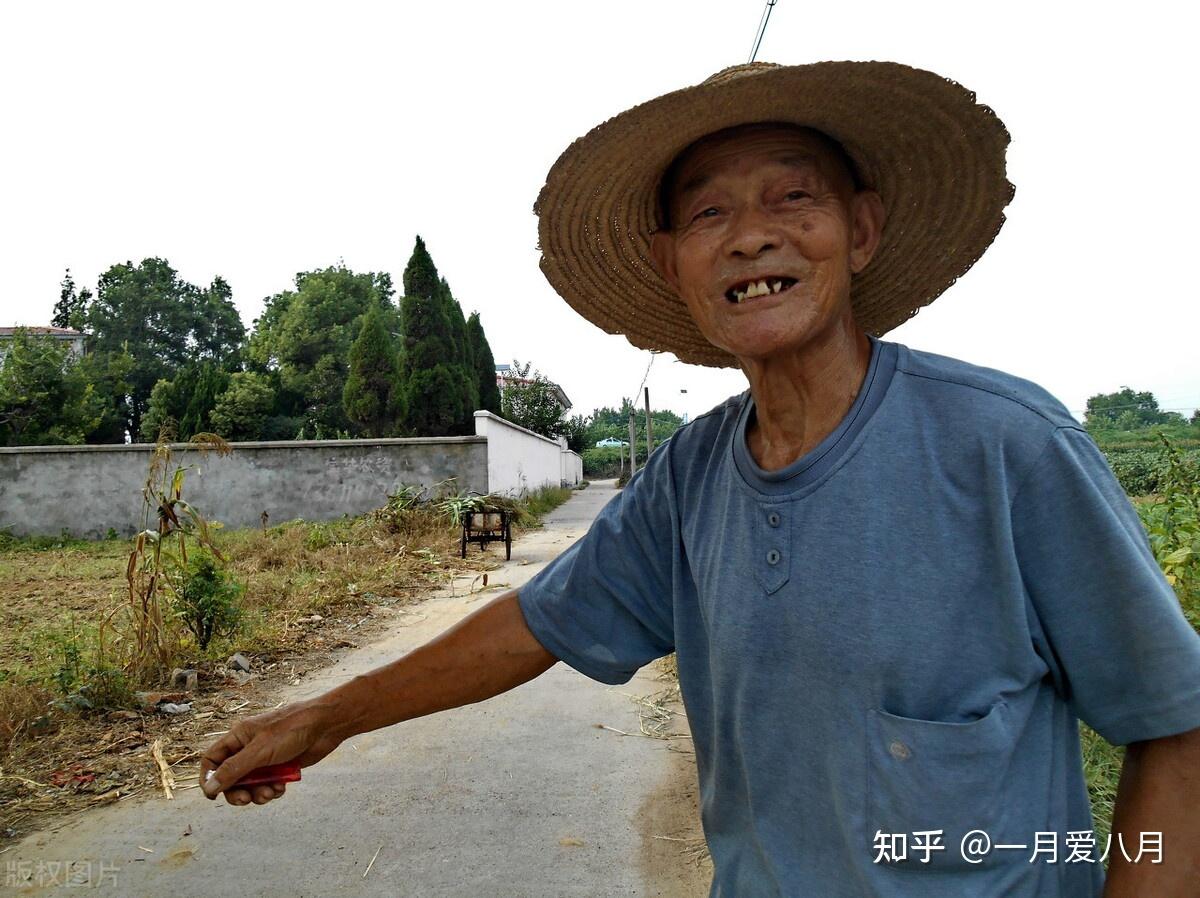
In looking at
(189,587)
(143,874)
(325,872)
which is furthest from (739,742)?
(189,587)

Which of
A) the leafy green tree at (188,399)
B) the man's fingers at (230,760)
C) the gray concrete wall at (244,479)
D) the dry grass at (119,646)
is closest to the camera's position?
the man's fingers at (230,760)

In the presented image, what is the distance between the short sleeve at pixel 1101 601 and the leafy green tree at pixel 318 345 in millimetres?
32962

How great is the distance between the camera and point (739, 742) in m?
1.04

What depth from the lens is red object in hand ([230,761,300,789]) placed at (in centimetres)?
127

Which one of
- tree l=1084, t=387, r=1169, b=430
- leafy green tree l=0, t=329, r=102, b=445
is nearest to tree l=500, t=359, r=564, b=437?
leafy green tree l=0, t=329, r=102, b=445

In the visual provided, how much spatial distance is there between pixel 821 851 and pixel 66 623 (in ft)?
21.7

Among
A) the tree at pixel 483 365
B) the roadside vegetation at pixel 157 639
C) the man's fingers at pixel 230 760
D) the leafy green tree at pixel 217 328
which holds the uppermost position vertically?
the leafy green tree at pixel 217 328

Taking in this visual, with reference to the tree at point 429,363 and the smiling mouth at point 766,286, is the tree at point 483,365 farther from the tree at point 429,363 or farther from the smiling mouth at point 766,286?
the smiling mouth at point 766,286

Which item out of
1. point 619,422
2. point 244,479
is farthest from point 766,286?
point 619,422

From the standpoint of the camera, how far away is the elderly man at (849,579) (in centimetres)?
87

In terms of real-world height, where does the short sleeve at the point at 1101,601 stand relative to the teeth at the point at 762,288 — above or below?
below

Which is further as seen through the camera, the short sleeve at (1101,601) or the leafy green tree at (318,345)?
the leafy green tree at (318,345)

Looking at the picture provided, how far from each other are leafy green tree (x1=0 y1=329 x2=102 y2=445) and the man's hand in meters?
21.7

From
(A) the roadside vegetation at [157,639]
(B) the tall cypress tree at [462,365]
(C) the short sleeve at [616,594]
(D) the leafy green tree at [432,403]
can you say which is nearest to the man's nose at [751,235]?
(C) the short sleeve at [616,594]
